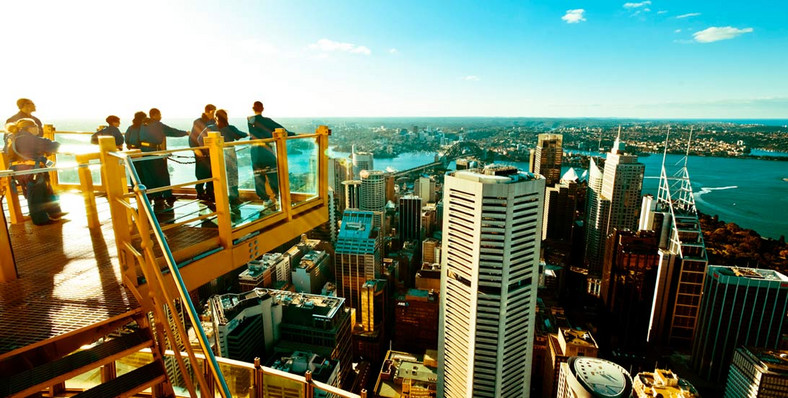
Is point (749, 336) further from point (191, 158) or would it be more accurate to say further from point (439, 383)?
point (191, 158)

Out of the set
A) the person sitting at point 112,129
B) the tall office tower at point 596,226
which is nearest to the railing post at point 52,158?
the person sitting at point 112,129

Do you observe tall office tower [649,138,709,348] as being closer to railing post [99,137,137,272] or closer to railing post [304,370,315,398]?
railing post [304,370,315,398]

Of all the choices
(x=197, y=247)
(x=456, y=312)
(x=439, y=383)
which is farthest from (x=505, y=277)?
(x=197, y=247)

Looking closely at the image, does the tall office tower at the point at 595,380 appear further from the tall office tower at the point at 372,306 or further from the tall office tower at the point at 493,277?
the tall office tower at the point at 372,306

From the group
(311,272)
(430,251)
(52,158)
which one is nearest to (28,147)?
(52,158)

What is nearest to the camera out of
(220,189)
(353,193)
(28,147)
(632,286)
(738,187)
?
(220,189)

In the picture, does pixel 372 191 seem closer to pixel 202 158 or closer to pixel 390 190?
pixel 390 190

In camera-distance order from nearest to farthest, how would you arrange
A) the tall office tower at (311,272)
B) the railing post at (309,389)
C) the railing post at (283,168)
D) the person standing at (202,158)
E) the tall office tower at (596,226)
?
1. the railing post at (309,389)
2. the person standing at (202,158)
3. the railing post at (283,168)
4. the tall office tower at (311,272)
5. the tall office tower at (596,226)
